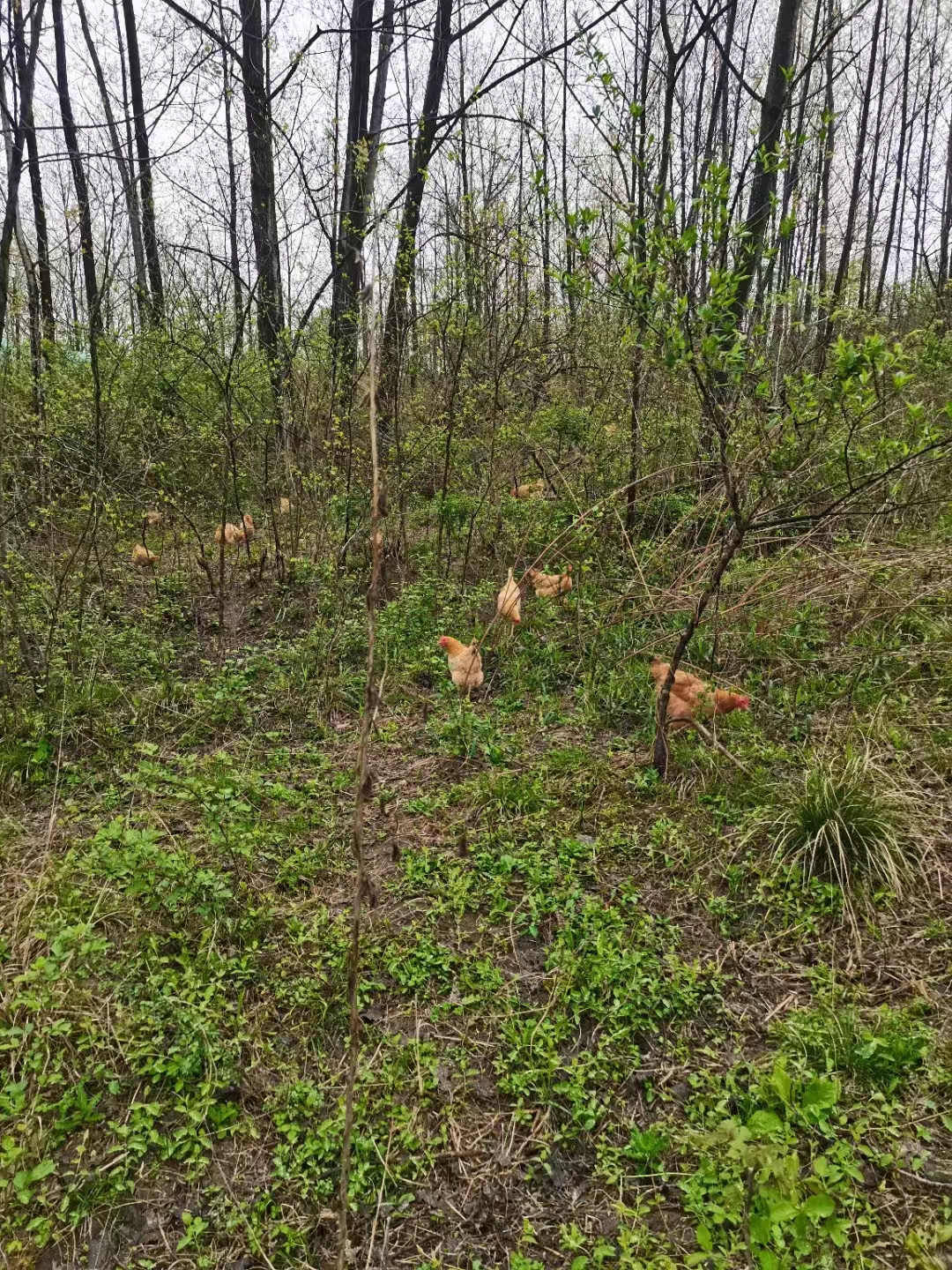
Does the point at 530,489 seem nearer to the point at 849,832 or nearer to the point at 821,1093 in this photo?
the point at 849,832

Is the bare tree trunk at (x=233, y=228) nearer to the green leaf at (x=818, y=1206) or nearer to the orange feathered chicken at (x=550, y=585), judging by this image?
the orange feathered chicken at (x=550, y=585)

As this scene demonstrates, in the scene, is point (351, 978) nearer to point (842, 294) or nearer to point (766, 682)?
point (766, 682)

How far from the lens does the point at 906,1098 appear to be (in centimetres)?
172

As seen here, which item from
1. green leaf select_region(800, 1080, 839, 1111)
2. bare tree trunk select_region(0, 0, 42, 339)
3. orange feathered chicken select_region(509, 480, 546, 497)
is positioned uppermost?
bare tree trunk select_region(0, 0, 42, 339)

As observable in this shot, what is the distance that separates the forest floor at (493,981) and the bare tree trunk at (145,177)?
131 inches

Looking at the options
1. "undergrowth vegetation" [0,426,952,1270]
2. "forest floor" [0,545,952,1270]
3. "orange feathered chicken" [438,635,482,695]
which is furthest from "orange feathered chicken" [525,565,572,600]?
"orange feathered chicken" [438,635,482,695]

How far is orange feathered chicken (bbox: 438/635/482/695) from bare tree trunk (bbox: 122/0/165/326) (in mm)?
2955

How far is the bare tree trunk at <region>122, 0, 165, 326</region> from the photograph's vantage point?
5309 mm

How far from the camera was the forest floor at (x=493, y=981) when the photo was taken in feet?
5.15

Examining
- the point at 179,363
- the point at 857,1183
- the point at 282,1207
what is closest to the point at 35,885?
the point at 282,1207

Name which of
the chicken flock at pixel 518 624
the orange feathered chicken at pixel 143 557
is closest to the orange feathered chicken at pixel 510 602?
the chicken flock at pixel 518 624

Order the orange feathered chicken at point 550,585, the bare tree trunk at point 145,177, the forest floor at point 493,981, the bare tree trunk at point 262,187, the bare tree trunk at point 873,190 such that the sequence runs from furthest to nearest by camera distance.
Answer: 1. the bare tree trunk at point 873,190
2. the bare tree trunk at point 145,177
3. the bare tree trunk at point 262,187
4. the orange feathered chicken at point 550,585
5. the forest floor at point 493,981

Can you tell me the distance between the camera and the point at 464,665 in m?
3.73

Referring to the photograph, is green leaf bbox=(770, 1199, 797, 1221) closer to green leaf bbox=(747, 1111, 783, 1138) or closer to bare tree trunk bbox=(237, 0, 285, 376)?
green leaf bbox=(747, 1111, 783, 1138)
